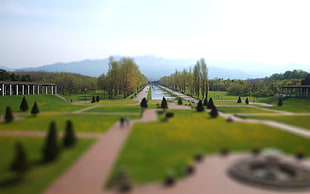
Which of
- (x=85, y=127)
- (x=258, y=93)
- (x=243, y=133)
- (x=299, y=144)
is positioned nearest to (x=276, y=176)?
(x=299, y=144)

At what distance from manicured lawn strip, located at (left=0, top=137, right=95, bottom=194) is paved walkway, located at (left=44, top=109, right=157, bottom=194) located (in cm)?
56

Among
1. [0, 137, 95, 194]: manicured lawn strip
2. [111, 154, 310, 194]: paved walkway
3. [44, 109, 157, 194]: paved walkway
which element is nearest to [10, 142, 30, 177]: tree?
[0, 137, 95, 194]: manicured lawn strip

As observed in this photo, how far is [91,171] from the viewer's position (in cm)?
1477

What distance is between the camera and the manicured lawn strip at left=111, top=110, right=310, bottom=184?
51.0ft

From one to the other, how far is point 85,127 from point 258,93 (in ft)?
252

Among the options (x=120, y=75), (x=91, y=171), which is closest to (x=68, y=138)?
(x=91, y=171)

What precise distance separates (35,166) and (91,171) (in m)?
3.73

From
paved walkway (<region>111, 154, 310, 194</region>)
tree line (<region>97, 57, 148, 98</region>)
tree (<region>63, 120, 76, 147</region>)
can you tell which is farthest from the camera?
tree line (<region>97, 57, 148, 98</region>)

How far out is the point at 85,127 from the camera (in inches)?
1073

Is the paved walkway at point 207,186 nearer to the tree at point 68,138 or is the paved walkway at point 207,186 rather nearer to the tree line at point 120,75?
the tree at point 68,138

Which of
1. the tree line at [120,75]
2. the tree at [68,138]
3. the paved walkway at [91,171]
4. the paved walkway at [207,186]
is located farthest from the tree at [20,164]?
the tree line at [120,75]

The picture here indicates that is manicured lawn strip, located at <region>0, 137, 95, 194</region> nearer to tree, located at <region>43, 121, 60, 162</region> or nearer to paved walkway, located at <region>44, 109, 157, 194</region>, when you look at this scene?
tree, located at <region>43, 121, 60, 162</region>

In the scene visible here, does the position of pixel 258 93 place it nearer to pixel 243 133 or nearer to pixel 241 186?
pixel 243 133

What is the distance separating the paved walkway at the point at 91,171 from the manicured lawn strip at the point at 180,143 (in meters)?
0.76
